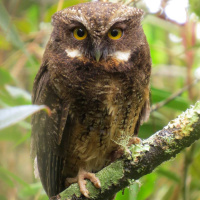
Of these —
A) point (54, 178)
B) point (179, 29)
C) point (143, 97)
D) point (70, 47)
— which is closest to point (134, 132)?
point (143, 97)

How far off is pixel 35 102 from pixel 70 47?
17.3 inches

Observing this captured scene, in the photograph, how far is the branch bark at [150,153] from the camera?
1433 mm

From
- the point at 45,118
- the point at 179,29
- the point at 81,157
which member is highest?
the point at 179,29

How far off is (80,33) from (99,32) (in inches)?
4.4

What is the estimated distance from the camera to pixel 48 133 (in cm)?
190

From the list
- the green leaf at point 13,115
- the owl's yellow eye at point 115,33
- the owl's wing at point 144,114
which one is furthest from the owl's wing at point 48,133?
the green leaf at point 13,115

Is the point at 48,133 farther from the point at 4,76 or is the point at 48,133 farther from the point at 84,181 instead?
the point at 4,76

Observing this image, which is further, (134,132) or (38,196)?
(38,196)

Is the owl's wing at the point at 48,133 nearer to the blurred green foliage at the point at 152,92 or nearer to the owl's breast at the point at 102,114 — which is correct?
the owl's breast at the point at 102,114

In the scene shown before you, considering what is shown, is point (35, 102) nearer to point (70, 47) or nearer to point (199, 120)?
point (70, 47)

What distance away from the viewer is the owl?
5.73ft

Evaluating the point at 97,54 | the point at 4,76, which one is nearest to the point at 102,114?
the point at 97,54

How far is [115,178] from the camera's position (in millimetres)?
1557

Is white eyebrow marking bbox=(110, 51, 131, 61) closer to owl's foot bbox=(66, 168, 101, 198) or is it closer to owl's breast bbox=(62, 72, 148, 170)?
owl's breast bbox=(62, 72, 148, 170)
